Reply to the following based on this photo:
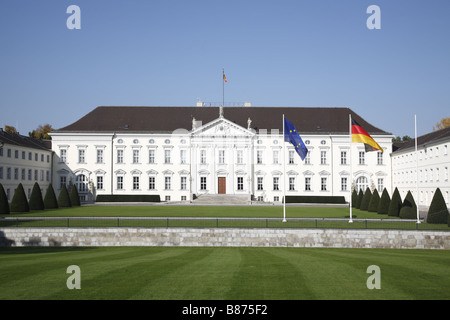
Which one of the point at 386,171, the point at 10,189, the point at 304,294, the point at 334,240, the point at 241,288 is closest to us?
the point at 304,294

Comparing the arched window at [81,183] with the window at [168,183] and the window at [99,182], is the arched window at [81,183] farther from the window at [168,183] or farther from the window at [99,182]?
the window at [168,183]

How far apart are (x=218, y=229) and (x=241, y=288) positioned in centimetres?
1338

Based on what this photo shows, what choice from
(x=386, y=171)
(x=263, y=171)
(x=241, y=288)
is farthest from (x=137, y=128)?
(x=241, y=288)

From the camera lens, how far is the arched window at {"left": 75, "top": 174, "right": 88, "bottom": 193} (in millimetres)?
61719

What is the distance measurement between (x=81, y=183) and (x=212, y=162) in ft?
60.9

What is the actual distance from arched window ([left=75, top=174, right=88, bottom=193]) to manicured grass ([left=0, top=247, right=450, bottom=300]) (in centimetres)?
4569

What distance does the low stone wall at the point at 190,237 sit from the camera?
2489 centimetres

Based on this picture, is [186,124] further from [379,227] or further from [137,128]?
[379,227]

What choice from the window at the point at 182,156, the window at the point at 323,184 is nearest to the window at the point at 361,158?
the window at the point at 323,184

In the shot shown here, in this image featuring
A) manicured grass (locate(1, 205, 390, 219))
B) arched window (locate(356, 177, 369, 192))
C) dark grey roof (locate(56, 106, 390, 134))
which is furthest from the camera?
dark grey roof (locate(56, 106, 390, 134))

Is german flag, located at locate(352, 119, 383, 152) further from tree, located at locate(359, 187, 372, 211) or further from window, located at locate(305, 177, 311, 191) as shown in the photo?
window, located at locate(305, 177, 311, 191)

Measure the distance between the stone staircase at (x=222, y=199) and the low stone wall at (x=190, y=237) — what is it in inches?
1185

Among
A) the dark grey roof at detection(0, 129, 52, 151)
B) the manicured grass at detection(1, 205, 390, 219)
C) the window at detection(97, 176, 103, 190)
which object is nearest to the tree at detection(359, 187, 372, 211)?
the manicured grass at detection(1, 205, 390, 219)
